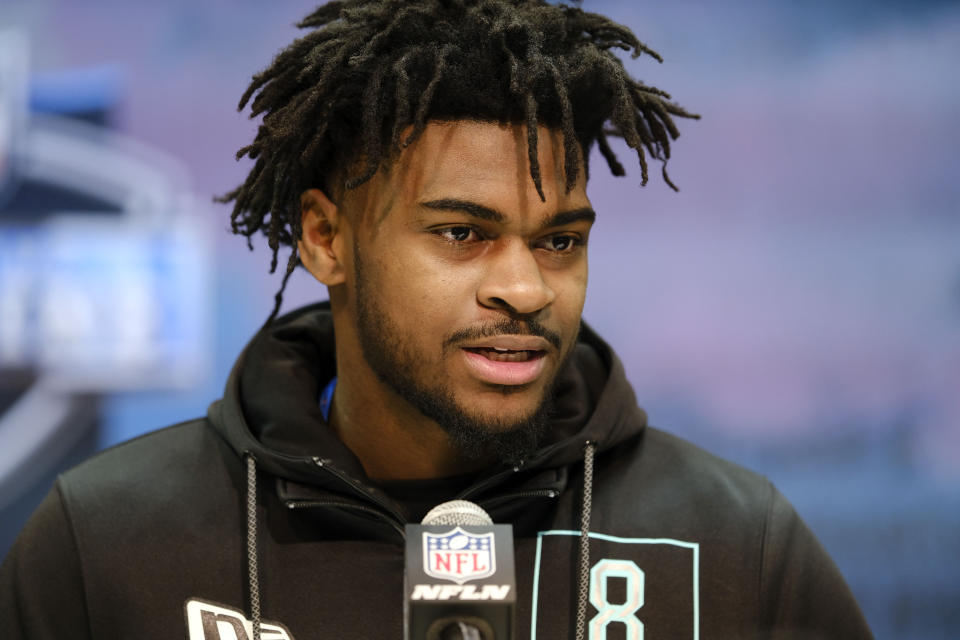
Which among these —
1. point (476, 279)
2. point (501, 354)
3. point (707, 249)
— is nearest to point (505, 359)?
point (501, 354)

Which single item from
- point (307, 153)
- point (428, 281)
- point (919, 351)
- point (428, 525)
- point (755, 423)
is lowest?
point (755, 423)

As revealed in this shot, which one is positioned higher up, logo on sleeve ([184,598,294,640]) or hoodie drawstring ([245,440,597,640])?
hoodie drawstring ([245,440,597,640])

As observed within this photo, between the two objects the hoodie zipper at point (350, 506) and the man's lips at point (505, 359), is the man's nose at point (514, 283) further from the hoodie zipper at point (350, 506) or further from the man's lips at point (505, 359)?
the hoodie zipper at point (350, 506)

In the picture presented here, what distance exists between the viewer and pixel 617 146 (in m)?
2.18

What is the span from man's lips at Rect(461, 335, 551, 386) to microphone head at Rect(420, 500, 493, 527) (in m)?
0.28

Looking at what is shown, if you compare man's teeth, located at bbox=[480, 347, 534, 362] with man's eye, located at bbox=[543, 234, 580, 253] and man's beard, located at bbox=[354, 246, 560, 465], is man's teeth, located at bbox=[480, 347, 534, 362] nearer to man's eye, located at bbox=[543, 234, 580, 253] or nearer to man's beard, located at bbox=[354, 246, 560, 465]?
man's beard, located at bbox=[354, 246, 560, 465]

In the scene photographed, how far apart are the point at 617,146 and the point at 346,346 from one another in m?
0.93

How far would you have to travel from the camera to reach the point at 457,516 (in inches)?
39.3

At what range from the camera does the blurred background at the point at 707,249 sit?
86.5 inches

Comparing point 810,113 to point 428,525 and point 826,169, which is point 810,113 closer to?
point 826,169

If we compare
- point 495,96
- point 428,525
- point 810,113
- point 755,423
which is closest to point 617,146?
point 810,113

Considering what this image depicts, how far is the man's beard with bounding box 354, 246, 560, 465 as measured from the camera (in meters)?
1.30

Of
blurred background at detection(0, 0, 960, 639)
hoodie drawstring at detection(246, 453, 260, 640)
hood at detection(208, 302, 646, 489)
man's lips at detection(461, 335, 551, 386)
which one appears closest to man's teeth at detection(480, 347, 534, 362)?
man's lips at detection(461, 335, 551, 386)

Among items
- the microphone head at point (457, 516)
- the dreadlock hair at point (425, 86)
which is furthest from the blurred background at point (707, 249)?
the microphone head at point (457, 516)
